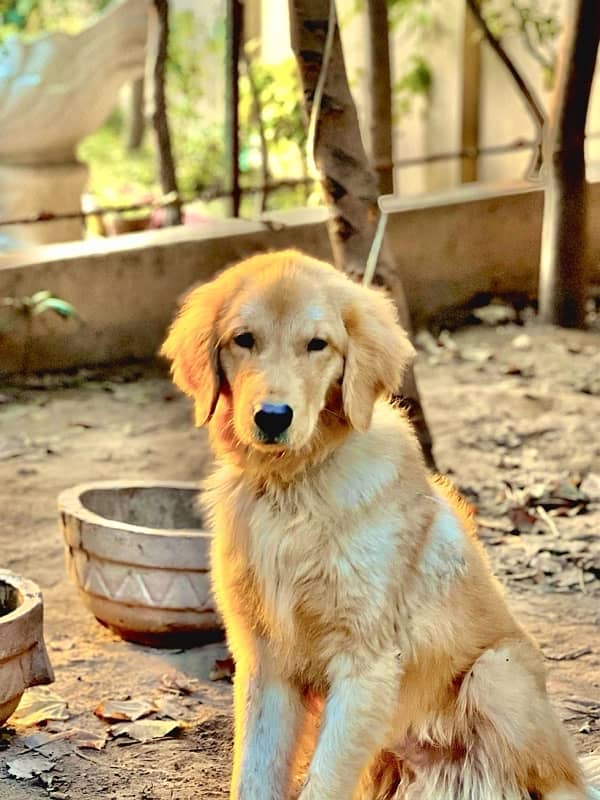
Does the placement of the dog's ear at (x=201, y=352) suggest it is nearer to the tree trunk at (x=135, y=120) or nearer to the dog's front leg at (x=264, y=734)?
the dog's front leg at (x=264, y=734)

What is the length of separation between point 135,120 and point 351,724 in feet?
54.1

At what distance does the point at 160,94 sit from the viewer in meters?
8.90

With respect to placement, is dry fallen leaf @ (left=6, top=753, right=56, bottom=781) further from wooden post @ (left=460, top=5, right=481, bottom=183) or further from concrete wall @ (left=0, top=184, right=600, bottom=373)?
wooden post @ (left=460, top=5, right=481, bottom=183)

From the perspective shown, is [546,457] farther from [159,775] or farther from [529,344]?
[159,775]

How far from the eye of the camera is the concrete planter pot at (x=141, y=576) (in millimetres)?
4113

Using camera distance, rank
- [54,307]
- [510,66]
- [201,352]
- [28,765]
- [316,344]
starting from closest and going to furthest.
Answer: [316,344]
[201,352]
[28,765]
[54,307]
[510,66]

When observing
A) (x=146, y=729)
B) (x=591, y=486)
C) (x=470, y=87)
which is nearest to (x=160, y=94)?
(x=470, y=87)

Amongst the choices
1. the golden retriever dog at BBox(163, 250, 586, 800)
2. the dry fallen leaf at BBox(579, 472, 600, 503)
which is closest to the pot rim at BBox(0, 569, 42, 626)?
the golden retriever dog at BBox(163, 250, 586, 800)

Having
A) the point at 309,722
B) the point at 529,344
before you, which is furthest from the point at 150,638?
the point at 529,344

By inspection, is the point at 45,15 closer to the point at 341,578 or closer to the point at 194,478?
the point at 194,478

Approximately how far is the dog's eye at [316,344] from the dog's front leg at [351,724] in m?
0.74

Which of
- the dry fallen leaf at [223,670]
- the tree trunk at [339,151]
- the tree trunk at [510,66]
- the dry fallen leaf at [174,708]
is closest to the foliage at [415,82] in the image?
the tree trunk at [510,66]

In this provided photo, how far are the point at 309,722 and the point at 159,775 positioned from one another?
1.93 feet

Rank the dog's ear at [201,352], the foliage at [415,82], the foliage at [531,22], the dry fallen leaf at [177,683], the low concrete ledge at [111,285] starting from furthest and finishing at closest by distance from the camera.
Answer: the foliage at [415,82]
the foliage at [531,22]
the low concrete ledge at [111,285]
the dry fallen leaf at [177,683]
the dog's ear at [201,352]
